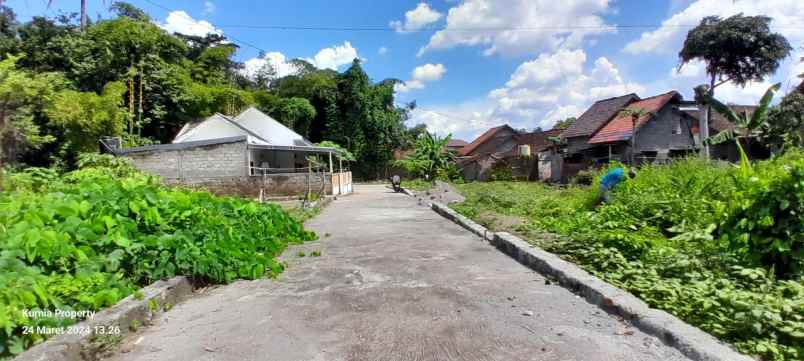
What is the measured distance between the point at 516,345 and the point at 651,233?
3850mm

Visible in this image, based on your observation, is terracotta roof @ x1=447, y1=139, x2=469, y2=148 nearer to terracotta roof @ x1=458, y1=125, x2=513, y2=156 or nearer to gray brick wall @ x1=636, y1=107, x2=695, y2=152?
terracotta roof @ x1=458, y1=125, x2=513, y2=156

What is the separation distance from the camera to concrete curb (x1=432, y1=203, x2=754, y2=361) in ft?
9.23

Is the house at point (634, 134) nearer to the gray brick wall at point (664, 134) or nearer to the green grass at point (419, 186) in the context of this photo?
the gray brick wall at point (664, 134)

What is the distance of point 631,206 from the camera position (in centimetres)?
745

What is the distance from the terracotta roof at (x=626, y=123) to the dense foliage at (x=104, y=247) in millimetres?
24821

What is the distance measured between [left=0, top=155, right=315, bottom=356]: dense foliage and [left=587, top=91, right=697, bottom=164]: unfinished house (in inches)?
970

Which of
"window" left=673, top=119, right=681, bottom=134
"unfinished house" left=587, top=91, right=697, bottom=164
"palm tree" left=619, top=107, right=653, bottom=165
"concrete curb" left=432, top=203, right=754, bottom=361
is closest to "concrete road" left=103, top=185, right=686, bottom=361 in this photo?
"concrete curb" left=432, top=203, right=754, bottom=361

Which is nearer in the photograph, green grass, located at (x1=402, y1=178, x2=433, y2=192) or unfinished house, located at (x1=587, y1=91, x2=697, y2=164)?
unfinished house, located at (x1=587, y1=91, x2=697, y2=164)

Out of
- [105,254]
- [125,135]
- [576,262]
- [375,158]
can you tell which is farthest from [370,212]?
[375,158]

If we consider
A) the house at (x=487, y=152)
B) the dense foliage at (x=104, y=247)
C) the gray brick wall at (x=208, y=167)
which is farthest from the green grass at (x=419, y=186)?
the dense foliage at (x=104, y=247)

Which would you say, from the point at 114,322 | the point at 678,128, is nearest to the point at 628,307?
the point at 114,322

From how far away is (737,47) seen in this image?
27359 mm

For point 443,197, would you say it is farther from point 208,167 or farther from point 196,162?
point 196,162

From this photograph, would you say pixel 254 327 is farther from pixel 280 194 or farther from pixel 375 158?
pixel 375 158
